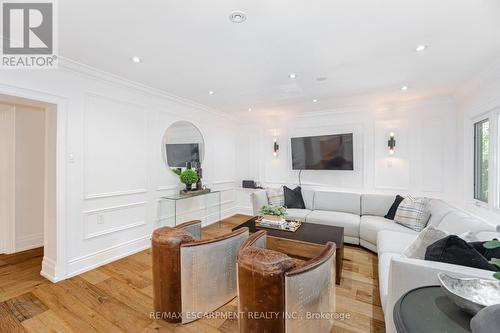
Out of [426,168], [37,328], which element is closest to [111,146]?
[37,328]

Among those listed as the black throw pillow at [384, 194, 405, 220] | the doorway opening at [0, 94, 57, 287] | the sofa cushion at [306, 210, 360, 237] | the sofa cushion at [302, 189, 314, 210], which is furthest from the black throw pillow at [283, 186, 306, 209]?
the doorway opening at [0, 94, 57, 287]

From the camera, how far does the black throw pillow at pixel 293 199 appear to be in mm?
4164

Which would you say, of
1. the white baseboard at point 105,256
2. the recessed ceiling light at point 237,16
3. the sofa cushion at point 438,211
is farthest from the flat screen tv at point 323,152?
the white baseboard at point 105,256

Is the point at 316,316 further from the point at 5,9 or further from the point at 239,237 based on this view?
the point at 5,9

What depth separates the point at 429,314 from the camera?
946 mm

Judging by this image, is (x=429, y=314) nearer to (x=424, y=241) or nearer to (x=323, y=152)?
(x=424, y=241)

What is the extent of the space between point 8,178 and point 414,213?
5.89m

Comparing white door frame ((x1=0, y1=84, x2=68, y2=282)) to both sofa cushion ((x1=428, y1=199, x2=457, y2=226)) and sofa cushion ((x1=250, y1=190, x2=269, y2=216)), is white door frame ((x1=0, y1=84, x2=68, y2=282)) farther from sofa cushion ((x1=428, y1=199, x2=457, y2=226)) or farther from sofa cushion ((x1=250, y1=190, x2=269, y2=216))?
sofa cushion ((x1=428, y1=199, x2=457, y2=226))

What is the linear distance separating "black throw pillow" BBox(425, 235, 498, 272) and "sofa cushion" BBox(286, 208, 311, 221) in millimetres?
2253

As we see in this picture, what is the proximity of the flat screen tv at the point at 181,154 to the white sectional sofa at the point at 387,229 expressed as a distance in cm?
145

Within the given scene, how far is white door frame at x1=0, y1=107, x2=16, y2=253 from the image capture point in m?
3.09

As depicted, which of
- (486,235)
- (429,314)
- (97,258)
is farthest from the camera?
(97,258)

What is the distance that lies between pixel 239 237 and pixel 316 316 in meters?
0.90

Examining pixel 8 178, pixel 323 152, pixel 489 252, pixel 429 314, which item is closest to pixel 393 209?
pixel 323 152
